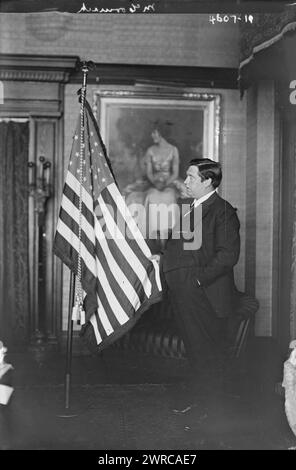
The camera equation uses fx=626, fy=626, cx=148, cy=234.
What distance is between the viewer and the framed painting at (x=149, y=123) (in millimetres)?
6641

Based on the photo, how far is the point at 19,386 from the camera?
16.6 ft

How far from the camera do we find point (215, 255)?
14.5ft

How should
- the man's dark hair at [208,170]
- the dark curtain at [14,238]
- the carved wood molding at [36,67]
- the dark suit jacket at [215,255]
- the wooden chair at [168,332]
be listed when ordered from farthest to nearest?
the dark curtain at [14,238], the carved wood molding at [36,67], the wooden chair at [168,332], the man's dark hair at [208,170], the dark suit jacket at [215,255]

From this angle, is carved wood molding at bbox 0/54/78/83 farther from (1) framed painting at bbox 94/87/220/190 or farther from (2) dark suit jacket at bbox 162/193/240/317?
(2) dark suit jacket at bbox 162/193/240/317

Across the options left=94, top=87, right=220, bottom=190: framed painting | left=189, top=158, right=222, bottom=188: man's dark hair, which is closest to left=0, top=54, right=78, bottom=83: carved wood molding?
left=94, top=87, right=220, bottom=190: framed painting

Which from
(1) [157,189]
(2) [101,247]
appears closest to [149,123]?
(1) [157,189]

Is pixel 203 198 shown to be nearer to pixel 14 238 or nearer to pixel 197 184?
pixel 197 184

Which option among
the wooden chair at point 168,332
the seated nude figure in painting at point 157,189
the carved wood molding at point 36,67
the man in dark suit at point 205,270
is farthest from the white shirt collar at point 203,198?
the carved wood molding at point 36,67

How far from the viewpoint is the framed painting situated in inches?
261

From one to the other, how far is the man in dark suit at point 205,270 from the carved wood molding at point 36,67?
2475 mm

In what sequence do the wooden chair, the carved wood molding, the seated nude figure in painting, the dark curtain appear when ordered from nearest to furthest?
the wooden chair → the carved wood molding → the dark curtain → the seated nude figure in painting

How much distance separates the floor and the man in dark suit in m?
0.34

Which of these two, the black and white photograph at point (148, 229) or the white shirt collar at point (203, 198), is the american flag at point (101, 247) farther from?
the white shirt collar at point (203, 198)
